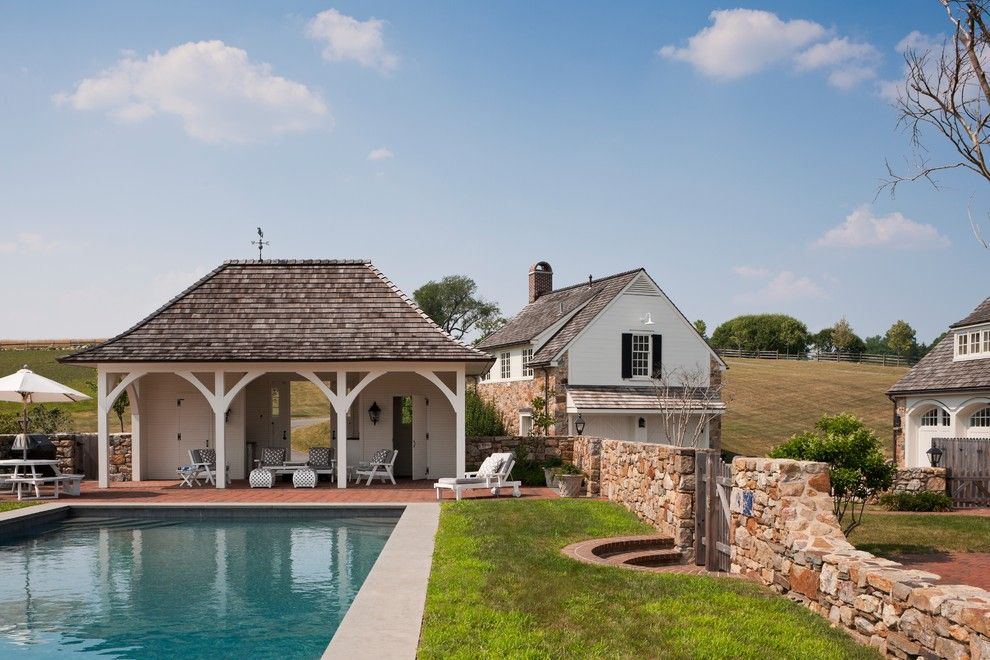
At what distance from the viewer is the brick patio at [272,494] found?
1631cm

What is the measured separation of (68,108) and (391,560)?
39.3 ft

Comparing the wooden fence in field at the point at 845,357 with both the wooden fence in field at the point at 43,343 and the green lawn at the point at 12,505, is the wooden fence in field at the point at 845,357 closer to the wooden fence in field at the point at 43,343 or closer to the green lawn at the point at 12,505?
the wooden fence in field at the point at 43,343

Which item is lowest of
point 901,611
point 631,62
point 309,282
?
point 901,611

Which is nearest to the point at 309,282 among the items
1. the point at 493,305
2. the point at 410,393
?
the point at 410,393

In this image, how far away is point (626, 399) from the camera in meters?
27.8

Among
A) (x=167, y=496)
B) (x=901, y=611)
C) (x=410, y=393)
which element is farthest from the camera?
(x=410, y=393)

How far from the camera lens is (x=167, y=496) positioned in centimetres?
1702

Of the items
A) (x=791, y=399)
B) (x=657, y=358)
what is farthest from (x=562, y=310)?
(x=791, y=399)

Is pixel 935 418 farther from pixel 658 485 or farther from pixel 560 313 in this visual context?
pixel 658 485

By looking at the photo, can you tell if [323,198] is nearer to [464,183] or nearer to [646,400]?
[464,183]

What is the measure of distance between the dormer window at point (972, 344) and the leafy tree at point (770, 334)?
6951 centimetres

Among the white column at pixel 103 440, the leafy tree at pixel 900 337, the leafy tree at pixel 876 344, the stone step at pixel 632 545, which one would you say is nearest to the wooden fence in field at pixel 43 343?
the white column at pixel 103 440

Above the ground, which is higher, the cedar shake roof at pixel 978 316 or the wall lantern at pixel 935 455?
the cedar shake roof at pixel 978 316

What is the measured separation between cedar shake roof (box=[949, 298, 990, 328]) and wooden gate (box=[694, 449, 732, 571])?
18704 millimetres
